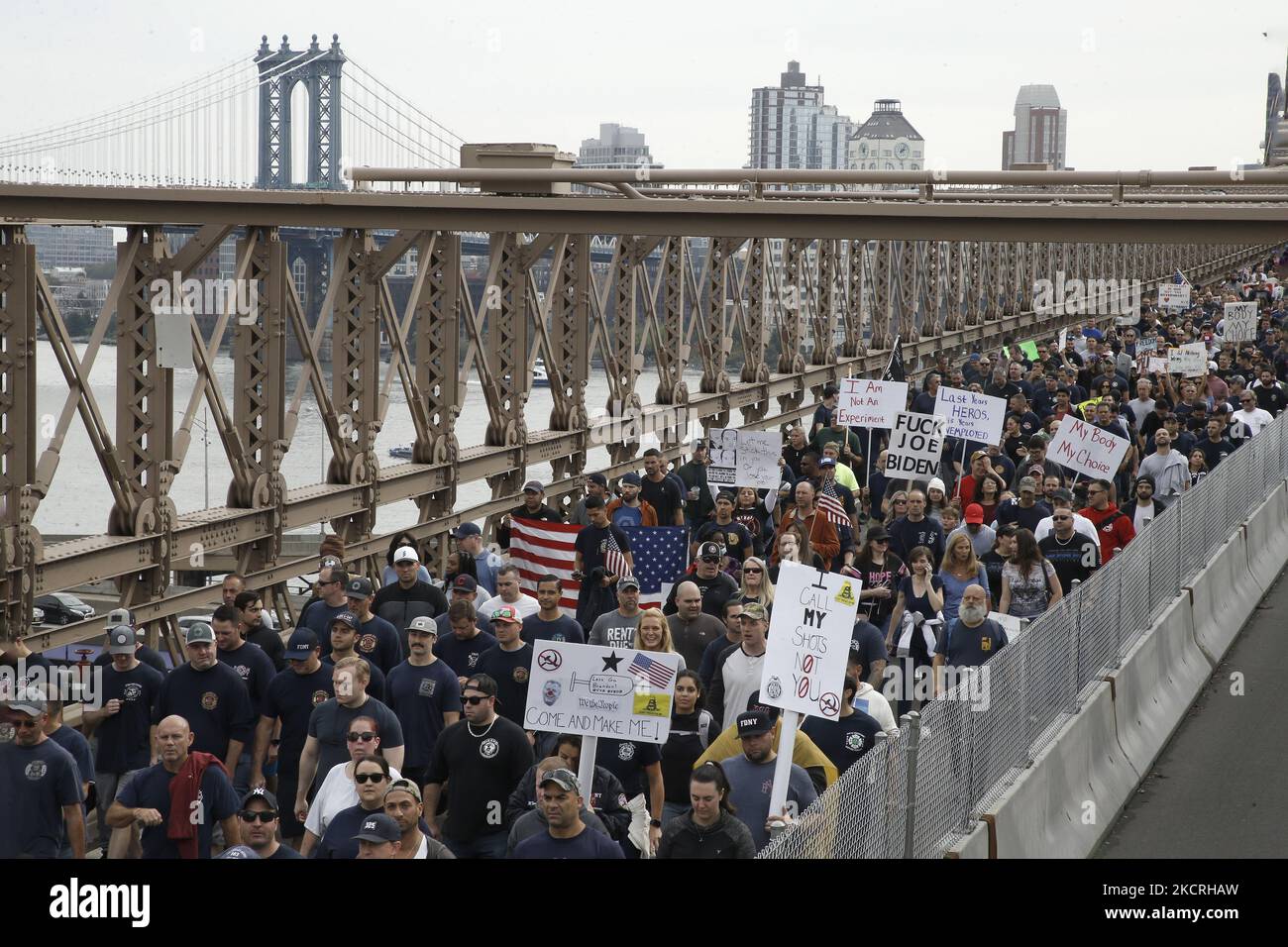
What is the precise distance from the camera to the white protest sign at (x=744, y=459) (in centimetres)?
1672

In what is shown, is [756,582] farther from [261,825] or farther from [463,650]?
[261,825]

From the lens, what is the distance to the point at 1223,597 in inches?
591

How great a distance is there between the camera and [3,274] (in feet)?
45.2

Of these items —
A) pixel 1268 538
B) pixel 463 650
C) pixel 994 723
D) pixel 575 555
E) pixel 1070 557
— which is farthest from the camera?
pixel 1268 538

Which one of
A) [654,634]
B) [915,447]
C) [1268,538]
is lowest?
[1268,538]

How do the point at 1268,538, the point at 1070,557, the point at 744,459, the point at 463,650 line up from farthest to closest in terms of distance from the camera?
the point at 1268,538 < the point at 744,459 < the point at 1070,557 < the point at 463,650

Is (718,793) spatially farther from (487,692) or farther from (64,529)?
(64,529)

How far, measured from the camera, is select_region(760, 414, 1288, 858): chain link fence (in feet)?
22.5

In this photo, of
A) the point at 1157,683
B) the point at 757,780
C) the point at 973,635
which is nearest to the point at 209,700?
the point at 757,780

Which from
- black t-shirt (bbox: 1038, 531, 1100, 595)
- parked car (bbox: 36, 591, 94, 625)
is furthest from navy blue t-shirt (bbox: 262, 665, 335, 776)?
parked car (bbox: 36, 591, 94, 625)

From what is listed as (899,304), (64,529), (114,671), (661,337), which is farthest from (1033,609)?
(64,529)

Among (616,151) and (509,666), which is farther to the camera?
(616,151)

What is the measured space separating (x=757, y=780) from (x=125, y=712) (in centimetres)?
362
